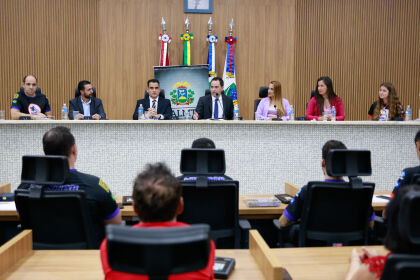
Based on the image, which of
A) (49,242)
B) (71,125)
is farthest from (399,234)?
(71,125)

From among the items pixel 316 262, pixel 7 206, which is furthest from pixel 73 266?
pixel 7 206

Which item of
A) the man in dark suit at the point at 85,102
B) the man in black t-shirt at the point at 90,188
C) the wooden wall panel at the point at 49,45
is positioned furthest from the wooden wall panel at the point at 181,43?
the man in black t-shirt at the point at 90,188

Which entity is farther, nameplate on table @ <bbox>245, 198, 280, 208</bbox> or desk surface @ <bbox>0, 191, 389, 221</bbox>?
nameplate on table @ <bbox>245, 198, 280, 208</bbox>

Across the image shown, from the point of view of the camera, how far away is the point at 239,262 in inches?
63.1

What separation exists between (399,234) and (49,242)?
1682mm

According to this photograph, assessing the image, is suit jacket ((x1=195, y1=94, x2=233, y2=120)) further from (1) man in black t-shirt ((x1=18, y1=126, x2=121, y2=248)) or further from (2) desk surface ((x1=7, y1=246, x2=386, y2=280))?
(2) desk surface ((x1=7, y1=246, x2=386, y2=280))

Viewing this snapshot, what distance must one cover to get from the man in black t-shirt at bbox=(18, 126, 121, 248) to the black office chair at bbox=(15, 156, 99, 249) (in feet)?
0.30

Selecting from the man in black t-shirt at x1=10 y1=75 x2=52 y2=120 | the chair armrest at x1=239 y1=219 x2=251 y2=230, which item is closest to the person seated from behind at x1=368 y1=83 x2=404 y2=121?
the chair armrest at x1=239 y1=219 x2=251 y2=230

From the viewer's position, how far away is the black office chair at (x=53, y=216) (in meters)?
1.93

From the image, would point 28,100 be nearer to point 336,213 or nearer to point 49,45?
point 49,45

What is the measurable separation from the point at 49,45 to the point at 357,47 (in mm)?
5640

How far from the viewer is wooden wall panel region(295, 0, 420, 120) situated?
293 inches

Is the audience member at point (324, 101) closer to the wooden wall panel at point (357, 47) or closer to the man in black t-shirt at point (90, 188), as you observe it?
the wooden wall panel at point (357, 47)

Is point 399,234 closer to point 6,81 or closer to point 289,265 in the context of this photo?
point 289,265
